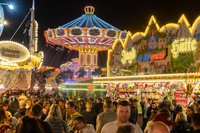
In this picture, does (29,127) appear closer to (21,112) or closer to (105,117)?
(105,117)

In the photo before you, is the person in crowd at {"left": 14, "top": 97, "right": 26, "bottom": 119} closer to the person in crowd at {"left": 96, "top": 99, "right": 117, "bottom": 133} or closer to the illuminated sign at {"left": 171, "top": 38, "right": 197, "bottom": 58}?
the person in crowd at {"left": 96, "top": 99, "right": 117, "bottom": 133}

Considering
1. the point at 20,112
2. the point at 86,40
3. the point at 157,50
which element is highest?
the point at 86,40

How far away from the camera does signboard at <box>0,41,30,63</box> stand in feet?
67.8

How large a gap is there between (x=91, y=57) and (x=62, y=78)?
39.3ft

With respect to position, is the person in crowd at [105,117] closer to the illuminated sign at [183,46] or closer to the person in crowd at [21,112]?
the person in crowd at [21,112]

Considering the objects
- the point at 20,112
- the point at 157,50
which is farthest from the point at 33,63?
the point at 20,112

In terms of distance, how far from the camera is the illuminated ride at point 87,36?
41.9 m

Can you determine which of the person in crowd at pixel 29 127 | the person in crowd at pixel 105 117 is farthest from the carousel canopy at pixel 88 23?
the person in crowd at pixel 29 127

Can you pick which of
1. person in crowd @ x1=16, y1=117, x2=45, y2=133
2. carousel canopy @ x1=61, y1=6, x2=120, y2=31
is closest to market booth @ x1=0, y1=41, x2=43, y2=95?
person in crowd @ x1=16, y1=117, x2=45, y2=133

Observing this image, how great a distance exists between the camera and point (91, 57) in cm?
4500

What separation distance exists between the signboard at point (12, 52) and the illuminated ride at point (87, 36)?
19610 mm

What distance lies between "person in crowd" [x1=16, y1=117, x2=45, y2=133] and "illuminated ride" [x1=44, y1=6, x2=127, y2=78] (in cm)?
3537

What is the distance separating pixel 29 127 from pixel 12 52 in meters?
16.8

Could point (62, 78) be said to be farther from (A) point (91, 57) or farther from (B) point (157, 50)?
(B) point (157, 50)
